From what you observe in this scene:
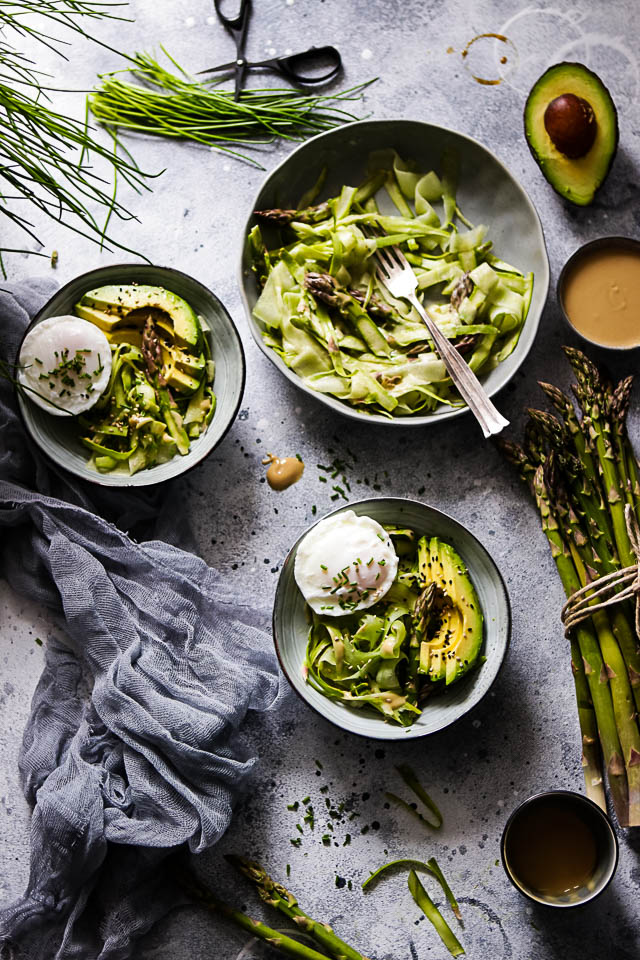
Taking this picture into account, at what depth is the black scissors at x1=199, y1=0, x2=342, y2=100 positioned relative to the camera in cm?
259

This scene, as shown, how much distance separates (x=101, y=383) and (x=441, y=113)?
1.26 metres

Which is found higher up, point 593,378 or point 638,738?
point 593,378

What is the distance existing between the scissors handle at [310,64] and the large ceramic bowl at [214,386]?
2.36 ft

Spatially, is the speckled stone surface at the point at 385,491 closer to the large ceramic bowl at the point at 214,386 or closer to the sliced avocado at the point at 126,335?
the large ceramic bowl at the point at 214,386

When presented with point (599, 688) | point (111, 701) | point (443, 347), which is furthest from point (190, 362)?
point (599, 688)

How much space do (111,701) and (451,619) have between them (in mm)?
897

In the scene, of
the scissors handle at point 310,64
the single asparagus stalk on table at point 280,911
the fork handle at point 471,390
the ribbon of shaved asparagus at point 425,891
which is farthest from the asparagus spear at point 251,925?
the scissors handle at point 310,64

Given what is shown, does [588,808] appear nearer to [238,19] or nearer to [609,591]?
[609,591]

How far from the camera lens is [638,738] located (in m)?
2.31

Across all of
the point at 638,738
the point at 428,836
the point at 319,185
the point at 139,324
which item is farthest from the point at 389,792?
the point at 319,185

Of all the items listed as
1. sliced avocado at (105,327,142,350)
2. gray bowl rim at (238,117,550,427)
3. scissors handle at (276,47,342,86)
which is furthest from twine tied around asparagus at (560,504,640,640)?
scissors handle at (276,47,342,86)

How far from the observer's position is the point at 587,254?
2.42 meters

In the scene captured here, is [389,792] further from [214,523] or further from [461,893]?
[214,523]

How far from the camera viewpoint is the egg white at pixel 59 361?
230 cm
